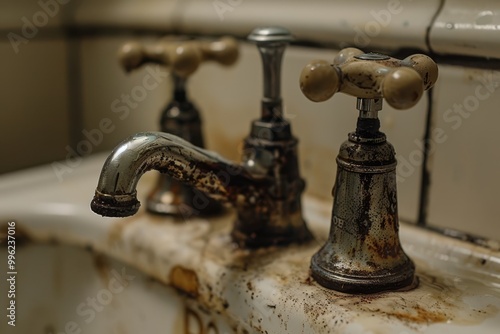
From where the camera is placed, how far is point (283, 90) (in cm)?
56

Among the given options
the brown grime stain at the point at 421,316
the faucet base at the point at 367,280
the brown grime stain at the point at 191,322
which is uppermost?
the faucet base at the point at 367,280

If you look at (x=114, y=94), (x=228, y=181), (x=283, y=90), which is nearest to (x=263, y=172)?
(x=228, y=181)

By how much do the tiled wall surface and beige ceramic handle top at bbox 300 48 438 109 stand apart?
97mm

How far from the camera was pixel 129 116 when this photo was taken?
0.73 metres

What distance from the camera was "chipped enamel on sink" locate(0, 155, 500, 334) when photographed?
380mm

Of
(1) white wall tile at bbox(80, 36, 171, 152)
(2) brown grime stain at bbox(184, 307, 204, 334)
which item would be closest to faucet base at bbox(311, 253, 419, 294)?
(2) brown grime stain at bbox(184, 307, 204, 334)

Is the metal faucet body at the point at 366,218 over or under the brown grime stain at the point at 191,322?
→ over

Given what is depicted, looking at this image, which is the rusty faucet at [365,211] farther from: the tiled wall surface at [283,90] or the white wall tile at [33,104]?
the white wall tile at [33,104]

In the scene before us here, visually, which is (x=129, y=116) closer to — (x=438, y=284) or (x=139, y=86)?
(x=139, y=86)

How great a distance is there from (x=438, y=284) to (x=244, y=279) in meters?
0.13

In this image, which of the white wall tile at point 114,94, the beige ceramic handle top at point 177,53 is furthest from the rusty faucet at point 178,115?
the white wall tile at point 114,94

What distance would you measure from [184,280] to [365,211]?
15 cm

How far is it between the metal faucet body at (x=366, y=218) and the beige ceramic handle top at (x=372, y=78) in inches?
1.2

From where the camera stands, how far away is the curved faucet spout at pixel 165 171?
363mm
